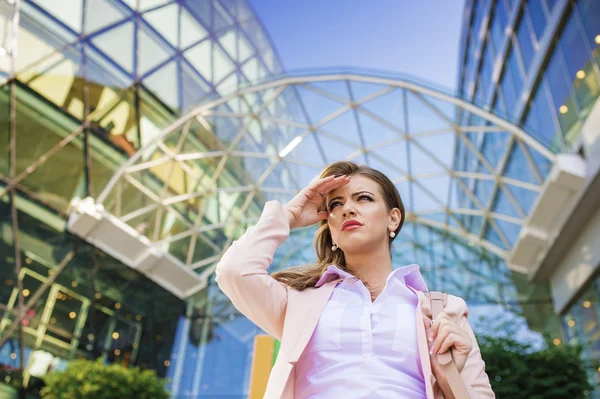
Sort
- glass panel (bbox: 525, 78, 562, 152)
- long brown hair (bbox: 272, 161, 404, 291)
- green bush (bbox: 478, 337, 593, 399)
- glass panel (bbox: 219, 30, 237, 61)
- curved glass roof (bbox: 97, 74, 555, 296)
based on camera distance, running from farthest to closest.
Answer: glass panel (bbox: 219, 30, 237, 61) → curved glass roof (bbox: 97, 74, 555, 296) → glass panel (bbox: 525, 78, 562, 152) → green bush (bbox: 478, 337, 593, 399) → long brown hair (bbox: 272, 161, 404, 291)

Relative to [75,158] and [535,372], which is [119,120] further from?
[535,372]

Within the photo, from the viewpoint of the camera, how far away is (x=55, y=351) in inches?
739

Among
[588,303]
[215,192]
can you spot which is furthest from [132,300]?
[588,303]

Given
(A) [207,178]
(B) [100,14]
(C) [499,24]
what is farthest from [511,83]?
(B) [100,14]

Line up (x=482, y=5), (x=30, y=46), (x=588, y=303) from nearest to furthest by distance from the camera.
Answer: (x=588, y=303), (x=30, y=46), (x=482, y=5)

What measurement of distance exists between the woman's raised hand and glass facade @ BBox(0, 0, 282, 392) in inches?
613

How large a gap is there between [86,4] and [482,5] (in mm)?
17294

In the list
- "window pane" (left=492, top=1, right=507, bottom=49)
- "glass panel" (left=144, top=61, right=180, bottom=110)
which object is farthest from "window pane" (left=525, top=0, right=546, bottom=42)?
"glass panel" (left=144, top=61, right=180, bottom=110)

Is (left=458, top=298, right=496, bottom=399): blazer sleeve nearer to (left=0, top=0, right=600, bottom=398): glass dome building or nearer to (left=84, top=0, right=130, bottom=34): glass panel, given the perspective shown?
(left=0, top=0, right=600, bottom=398): glass dome building

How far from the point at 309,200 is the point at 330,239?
1.23 feet

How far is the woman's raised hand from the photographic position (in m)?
2.76

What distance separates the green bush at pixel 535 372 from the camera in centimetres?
1138

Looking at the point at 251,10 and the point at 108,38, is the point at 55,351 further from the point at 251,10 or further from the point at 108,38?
the point at 251,10

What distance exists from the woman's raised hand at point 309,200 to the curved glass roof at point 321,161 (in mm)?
13510
